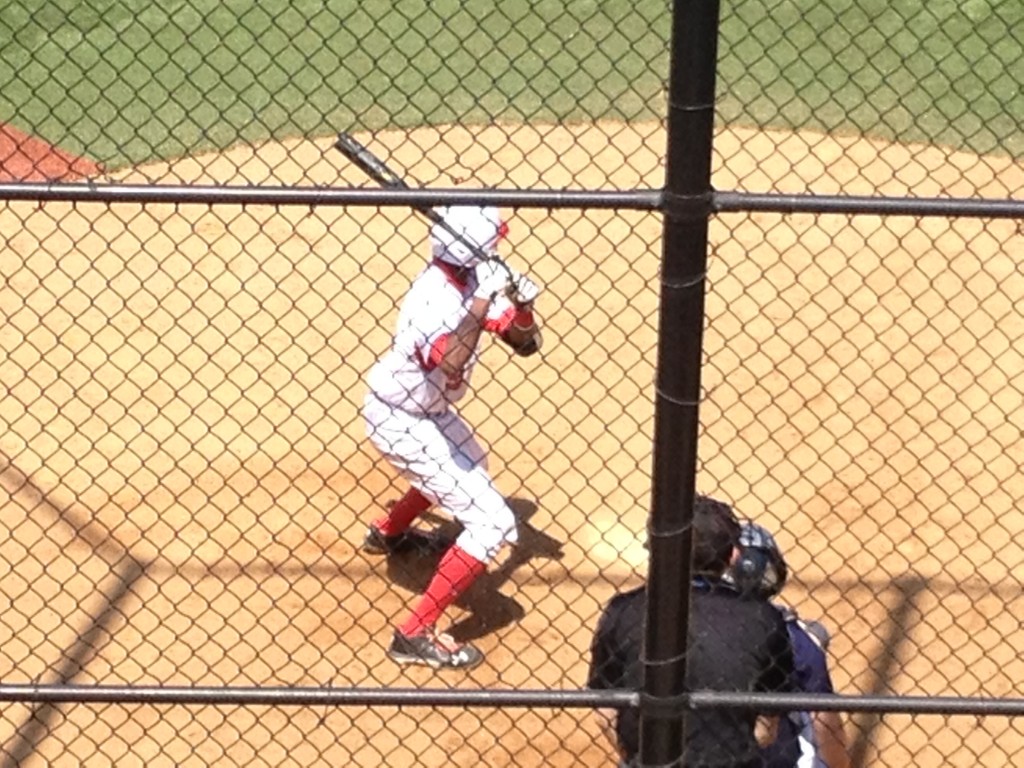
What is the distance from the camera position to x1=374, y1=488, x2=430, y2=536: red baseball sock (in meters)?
6.89

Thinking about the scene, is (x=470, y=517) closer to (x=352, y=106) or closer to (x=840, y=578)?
(x=840, y=578)

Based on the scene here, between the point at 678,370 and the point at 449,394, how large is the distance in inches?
92.0

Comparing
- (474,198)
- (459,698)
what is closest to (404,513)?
(459,698)

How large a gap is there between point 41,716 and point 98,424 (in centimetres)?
170

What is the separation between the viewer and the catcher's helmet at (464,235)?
20.2ft

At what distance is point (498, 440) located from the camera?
7.46 meters

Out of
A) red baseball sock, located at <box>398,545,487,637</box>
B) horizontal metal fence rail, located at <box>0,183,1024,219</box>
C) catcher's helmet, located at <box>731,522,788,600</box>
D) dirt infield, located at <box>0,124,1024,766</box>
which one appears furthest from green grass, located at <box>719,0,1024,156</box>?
horizontal metal fence rail, located at <box>0,183,1024,219</box>

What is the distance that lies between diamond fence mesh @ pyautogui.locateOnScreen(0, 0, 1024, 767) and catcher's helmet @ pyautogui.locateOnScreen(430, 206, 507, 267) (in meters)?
0.34

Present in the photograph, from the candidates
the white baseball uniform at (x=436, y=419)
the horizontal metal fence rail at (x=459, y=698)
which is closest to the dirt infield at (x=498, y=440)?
the white baseball uniform at (x=436, y=419)

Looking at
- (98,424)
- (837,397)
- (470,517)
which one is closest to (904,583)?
(837,397)

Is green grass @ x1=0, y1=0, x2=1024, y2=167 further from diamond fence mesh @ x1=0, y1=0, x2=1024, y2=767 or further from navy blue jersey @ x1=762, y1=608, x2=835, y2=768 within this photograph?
navy blue jersey @ x1=762, y1=608, x2=835, y2=768

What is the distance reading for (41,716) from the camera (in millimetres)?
6180

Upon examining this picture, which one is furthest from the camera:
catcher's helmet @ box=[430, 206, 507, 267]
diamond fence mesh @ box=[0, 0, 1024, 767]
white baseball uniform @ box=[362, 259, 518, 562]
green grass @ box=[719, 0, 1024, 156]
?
green grass @ box=[719, 0, 1024, 156]

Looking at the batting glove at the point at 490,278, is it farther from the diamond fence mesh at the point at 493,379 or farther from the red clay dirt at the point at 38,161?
the red clay dirt at the point at 38,161
